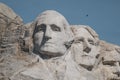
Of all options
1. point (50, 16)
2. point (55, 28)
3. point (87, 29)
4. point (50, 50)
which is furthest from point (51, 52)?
point (87, 29)

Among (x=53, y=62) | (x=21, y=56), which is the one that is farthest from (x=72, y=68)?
(x=21, y=56)

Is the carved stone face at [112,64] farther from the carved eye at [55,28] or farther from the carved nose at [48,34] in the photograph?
the carved nose at [48,34]

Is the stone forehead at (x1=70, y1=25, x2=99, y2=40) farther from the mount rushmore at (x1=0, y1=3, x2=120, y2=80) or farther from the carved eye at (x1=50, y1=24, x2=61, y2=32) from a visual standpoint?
the carved eye at (x1=50, y1=24, x2=61, y2=32)

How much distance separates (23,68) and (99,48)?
232 cm

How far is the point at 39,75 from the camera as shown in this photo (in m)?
10.4

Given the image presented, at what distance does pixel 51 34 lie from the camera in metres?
10.9

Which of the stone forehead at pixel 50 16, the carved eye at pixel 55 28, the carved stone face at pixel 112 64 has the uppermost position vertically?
the stone forehead at pixel 50 16

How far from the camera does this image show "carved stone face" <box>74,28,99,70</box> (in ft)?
37.6

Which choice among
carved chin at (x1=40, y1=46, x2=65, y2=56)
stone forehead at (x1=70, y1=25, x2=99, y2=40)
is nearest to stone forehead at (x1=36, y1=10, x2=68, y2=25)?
stone forehead at (x1=70, y1=25, x2=99, y2=40)

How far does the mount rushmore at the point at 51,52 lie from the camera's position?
10586 mm

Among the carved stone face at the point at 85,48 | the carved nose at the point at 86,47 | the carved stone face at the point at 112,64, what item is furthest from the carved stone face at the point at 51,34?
the carved stone face at the point at 112,64

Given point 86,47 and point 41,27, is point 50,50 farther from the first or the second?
point 86,47

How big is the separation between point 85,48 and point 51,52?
112cm

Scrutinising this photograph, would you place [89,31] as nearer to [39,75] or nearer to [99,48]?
[99,48]
